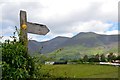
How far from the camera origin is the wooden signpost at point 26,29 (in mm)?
6699

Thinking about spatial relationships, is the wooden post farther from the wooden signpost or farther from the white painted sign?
the white painted sign

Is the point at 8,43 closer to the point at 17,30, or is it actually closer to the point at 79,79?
the point at 17,30

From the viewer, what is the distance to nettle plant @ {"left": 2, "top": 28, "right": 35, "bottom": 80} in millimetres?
5867

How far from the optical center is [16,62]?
5.99 m

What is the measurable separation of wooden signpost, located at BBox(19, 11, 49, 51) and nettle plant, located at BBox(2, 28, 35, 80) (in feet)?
1.03

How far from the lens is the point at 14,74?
231 inches

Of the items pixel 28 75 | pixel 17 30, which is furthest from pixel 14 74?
pixel 17 30

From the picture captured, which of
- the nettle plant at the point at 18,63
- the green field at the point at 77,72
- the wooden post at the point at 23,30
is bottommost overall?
the green field at the point at 77,72

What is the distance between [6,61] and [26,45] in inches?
29.2

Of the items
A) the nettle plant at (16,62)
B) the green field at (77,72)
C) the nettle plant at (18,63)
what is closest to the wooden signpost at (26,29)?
the nettle plant at (18,63)

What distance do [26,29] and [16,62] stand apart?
3.48ft

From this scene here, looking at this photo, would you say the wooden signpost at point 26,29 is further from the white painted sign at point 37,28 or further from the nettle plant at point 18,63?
the nettle plant at point 18,63

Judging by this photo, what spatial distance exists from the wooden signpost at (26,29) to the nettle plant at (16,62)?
313 millimetres

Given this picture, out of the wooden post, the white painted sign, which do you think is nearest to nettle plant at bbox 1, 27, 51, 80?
the wooden post
